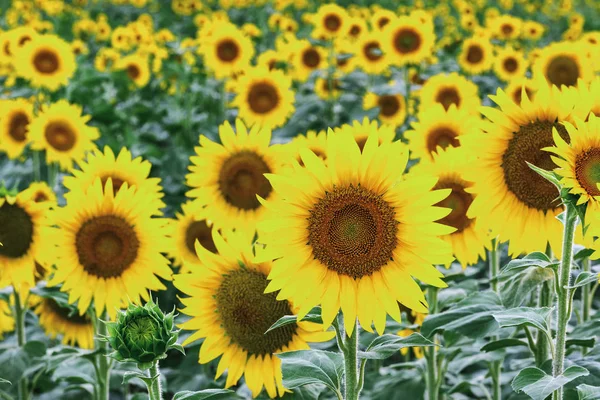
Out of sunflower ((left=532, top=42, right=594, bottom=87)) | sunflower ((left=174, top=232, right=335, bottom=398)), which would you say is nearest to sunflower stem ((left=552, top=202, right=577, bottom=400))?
sunflower ((left=174, top=232, right=335, bottom=398))

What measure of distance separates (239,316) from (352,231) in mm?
545

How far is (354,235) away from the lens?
6.13 feet

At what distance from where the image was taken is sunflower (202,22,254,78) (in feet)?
21.0

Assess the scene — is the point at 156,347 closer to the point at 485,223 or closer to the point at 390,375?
the point at 485,223

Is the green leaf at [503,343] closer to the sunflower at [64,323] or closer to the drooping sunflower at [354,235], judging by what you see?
the drooping sunflower at [354,235]

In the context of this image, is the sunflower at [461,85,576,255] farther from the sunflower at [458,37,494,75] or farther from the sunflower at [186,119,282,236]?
the sunflower at [458,37,494,75]

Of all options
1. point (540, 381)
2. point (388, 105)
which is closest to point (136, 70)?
point (388, 105)

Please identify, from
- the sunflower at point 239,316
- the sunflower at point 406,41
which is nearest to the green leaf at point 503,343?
the sunflower at point 239,316

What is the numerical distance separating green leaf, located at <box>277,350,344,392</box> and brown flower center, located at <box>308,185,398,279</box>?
250mm

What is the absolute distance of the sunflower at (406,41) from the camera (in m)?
5.81

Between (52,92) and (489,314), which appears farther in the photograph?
(52,92)

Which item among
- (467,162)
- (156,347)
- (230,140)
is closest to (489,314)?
(467,162)

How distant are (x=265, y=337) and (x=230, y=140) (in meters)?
1.17

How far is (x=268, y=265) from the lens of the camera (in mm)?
2258
